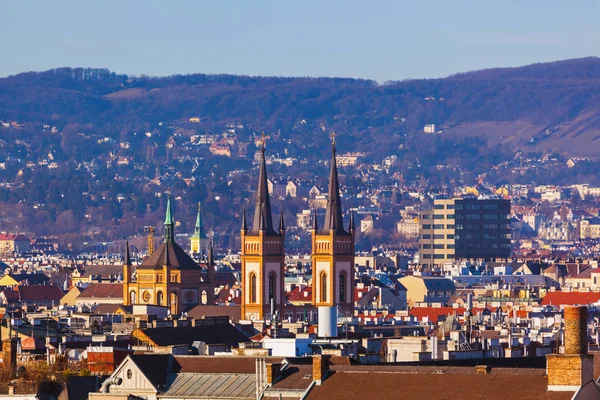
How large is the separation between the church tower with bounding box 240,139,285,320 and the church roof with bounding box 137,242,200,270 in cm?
453

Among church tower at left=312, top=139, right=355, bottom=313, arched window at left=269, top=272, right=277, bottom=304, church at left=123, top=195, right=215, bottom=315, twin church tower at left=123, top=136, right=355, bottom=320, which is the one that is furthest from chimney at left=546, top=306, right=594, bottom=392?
church at left=123, top=195, right=215, bottom=315

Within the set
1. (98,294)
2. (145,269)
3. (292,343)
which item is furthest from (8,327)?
(98,294)

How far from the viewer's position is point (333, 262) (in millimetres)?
114562

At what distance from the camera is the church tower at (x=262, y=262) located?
368 feet

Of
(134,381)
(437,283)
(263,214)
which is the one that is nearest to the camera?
(134,381)

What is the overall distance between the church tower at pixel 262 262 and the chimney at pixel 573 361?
3272 inches

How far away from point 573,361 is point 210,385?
10.7 meters

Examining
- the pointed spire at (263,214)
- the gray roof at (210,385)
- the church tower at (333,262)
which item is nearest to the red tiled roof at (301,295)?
the church tower at (333,262)

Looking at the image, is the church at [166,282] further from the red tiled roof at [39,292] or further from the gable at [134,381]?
the gable at [134,381]

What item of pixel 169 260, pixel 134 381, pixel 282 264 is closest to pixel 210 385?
pixel 134 381

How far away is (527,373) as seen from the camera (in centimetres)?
2970

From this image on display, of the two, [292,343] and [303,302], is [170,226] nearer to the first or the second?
[303,302]

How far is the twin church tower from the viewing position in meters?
112

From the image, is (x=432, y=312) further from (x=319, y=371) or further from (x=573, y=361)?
(x=573, y=361)
